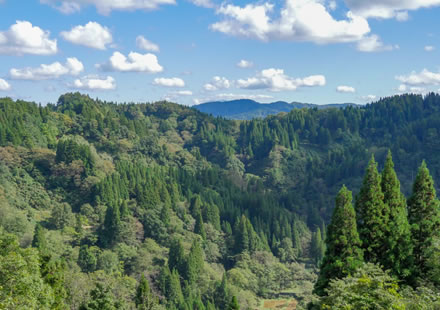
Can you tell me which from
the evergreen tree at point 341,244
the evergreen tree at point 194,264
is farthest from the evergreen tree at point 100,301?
the evergreen tree at point 194,264

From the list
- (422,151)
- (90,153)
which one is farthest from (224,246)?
(422,151)

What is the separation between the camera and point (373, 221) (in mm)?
29172

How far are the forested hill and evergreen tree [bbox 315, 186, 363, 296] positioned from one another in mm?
8797

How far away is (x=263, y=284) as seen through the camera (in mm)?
77000

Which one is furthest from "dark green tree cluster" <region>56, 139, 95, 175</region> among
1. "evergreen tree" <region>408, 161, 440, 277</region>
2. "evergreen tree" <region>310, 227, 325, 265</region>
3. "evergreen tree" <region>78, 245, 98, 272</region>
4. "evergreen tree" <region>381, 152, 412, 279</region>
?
"evergreen tree" <region>408, 161, 440, 277</region>

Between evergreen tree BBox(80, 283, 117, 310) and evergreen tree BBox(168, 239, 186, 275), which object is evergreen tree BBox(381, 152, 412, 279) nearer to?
evergreen tree BBox(80, 283, 117, 310)

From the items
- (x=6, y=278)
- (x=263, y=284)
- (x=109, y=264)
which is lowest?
(x=263, y=284)

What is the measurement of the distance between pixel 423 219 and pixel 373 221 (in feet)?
10.5

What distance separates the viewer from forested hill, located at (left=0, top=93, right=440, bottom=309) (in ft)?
158

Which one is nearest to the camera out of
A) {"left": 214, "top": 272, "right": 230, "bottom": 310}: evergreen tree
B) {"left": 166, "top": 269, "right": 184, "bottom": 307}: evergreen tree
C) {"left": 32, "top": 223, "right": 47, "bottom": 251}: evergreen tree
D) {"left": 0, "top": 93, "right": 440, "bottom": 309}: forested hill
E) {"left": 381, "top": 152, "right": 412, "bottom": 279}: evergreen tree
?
{"left": 381, "top": 152, "right": 412, "bottom": 279}: evergreen tree

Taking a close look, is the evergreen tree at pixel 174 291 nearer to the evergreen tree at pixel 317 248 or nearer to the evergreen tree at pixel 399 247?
the evergreen tree at pixel 317 248

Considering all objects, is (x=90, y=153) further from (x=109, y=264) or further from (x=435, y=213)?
(x=435, y=213)

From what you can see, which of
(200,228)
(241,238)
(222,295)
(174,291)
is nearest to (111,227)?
(174,291)

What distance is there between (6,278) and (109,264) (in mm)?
43601
